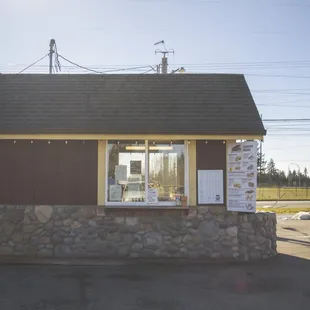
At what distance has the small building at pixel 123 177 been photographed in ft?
34.7

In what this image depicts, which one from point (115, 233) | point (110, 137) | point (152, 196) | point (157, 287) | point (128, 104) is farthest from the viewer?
point (128, 104)

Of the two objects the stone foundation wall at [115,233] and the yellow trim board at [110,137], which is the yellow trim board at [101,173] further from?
the yellow trim board at [110,137]

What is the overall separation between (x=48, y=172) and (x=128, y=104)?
8.89ft

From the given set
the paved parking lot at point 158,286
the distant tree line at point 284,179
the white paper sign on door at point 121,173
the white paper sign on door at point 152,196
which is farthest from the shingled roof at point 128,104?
the distant tree line at point 284,179

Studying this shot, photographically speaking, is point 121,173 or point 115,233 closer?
point 115,233

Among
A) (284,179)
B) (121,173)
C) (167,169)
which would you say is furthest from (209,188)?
(284,179)

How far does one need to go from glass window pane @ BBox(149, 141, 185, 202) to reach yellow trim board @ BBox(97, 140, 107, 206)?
1.16 m

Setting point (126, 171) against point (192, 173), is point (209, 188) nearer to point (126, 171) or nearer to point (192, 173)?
point (192, 173)

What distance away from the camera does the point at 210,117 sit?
11031mm

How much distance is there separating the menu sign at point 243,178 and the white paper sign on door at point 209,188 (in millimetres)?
253

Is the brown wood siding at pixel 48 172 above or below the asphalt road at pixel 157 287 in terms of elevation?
above

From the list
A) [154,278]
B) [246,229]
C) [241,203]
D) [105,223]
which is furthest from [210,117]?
[154,278]

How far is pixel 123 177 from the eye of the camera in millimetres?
10891

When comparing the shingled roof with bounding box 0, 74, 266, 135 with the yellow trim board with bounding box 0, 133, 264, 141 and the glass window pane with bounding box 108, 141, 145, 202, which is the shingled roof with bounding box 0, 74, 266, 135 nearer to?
the yellow trim board with bounding box 0, 133, 264, 141
